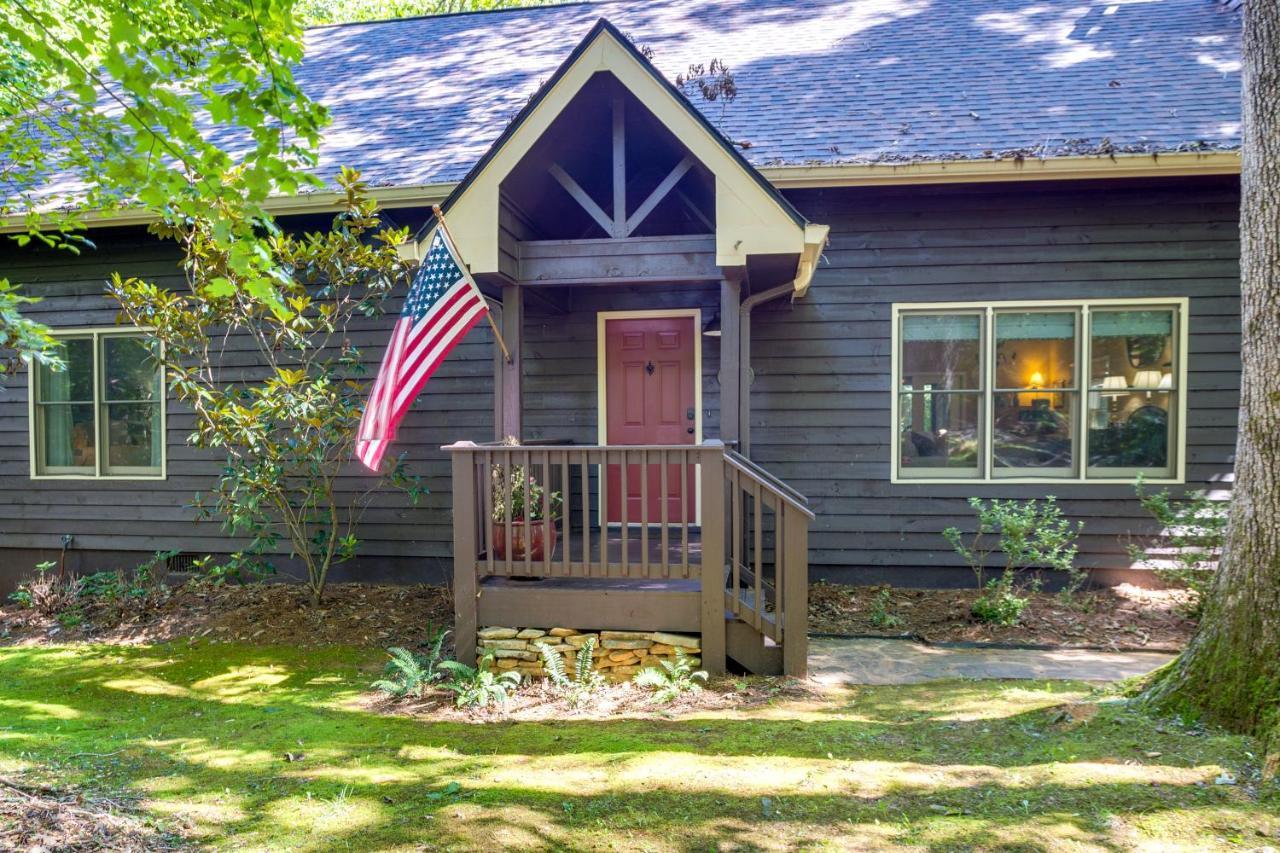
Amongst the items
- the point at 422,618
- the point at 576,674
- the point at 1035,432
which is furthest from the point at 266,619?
the point at 1035,432

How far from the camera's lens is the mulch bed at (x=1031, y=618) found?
525 centimetres

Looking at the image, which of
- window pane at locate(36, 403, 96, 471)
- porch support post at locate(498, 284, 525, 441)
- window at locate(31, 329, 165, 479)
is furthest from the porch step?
window pane at locate(36, 403, 96, 471)

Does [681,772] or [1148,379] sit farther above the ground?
[1148,379]

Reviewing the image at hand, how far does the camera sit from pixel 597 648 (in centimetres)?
451

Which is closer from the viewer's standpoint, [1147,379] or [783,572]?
[783,572]

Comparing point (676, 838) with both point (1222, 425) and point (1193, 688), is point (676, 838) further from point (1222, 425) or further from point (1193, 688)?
point (1222, 425)

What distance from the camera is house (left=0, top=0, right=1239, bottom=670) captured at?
191 inches

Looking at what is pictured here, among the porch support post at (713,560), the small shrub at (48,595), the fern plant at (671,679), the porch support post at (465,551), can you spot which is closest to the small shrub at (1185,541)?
the porch support post at (713,560)

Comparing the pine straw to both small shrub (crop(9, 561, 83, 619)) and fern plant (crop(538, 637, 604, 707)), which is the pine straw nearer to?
fern plant (crop(538, 637, 604, 707))

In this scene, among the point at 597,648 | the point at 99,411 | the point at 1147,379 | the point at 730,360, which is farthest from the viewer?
the point at 99,411

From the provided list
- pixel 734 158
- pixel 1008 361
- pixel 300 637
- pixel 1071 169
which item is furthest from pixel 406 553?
pixel 1071 169

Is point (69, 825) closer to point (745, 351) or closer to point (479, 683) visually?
point (479, 683)

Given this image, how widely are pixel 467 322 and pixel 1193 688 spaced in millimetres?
4075

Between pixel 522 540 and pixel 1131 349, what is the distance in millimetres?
5497
